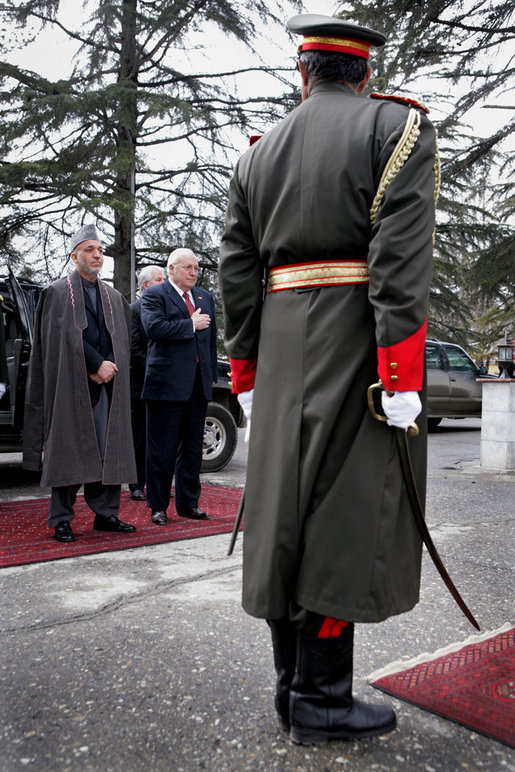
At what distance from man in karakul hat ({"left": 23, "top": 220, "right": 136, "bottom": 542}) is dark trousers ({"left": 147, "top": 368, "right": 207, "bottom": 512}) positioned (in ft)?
0.62

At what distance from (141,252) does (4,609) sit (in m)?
13.4

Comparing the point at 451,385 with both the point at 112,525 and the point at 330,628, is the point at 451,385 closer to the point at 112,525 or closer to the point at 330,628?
the point at 112,525

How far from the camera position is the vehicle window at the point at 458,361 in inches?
565

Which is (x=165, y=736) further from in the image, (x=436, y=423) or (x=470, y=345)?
(x=470, y=345)

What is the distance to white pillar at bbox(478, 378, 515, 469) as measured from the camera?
809 centimetres

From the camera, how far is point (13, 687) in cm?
251

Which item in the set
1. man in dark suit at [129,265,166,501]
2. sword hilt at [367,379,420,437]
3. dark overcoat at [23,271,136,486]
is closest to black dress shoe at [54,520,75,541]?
dark overcoat at [23,271,136,486]

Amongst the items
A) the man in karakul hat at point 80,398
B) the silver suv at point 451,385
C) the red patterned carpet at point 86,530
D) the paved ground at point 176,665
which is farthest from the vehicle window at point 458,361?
the man in karakul hat at point 80,398

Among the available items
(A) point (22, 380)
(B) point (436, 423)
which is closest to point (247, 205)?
(A) point (22, 380)

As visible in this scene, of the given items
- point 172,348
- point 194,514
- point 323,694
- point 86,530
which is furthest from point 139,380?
point 323,694

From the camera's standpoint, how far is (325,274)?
2193 mm

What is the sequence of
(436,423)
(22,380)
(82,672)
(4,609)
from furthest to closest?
(436,423) < (22,380) < (4,609) < (82,672)

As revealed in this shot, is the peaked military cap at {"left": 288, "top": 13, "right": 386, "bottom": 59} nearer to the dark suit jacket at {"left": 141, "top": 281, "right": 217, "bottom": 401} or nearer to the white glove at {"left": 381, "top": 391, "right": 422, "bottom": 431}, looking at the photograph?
the white glove at {"left": 381, "top": 391, "right": 422, "bottom": 431}

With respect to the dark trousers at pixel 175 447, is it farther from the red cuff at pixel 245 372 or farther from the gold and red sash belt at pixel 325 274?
the gold and red sash belt at pixel 325 274
